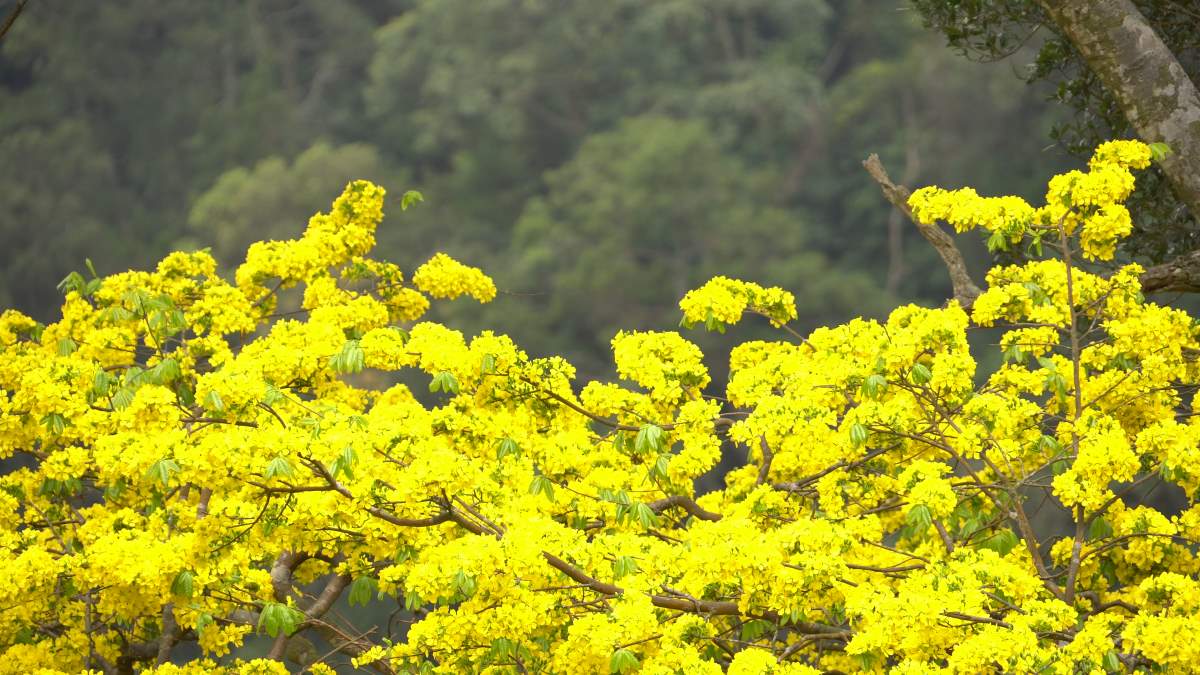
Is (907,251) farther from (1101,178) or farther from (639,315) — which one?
(1101,178)

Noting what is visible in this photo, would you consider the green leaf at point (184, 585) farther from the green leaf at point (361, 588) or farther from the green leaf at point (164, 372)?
the green leaf at point (164, 372)

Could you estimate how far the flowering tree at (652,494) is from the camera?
488 cm

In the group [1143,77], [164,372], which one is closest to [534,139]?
[1143,77]

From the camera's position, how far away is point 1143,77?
671 centimetres

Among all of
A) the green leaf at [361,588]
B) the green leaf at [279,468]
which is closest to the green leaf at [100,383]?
the green leaf at [361,588]

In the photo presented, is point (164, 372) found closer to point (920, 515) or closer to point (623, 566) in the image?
point (623, 566)

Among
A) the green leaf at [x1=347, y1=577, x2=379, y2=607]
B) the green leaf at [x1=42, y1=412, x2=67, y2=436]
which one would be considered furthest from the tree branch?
the green leaf at [x1=42, y1=412, x2=67, y2=436]

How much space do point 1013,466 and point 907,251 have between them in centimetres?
3227

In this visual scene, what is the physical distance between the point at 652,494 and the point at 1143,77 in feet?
8.63

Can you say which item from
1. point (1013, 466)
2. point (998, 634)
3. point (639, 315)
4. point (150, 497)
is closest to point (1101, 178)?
point (1013, 466)

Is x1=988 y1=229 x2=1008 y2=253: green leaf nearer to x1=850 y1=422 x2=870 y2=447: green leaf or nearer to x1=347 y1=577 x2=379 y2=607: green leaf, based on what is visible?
x1=850 y1=422 x2=870 y2=447: green leaf

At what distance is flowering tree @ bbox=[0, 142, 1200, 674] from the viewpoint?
488 cm

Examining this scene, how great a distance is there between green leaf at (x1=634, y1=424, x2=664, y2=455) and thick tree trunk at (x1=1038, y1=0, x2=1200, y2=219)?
8.29 feet

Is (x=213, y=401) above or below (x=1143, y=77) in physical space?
below
